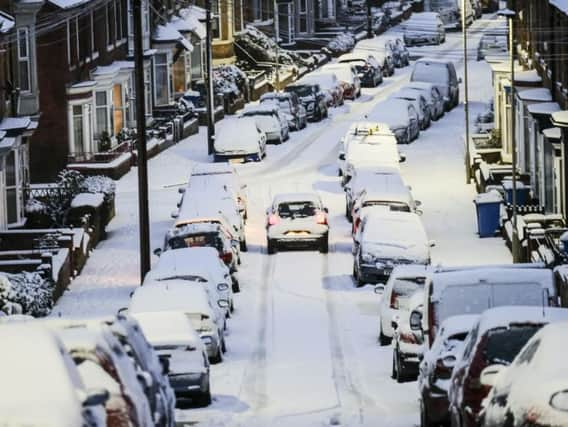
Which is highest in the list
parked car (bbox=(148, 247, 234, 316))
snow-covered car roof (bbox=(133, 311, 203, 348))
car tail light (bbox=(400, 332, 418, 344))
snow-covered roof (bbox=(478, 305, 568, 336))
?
snow-covered roof (bbox=(478, 305, 568, 336))

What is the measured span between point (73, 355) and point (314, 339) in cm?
1793

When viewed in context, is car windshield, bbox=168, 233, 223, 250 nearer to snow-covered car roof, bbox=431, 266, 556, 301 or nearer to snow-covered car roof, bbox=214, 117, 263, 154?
snow-covered car roof, bbox=431, 266, 556, 301

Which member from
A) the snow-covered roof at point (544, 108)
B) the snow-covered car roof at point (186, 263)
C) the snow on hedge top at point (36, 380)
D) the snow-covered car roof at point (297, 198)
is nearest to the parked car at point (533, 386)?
the snow on hedge top at point (36, 380)

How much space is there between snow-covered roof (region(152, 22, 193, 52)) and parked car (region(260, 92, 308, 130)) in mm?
6980

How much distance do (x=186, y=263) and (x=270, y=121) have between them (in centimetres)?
2840

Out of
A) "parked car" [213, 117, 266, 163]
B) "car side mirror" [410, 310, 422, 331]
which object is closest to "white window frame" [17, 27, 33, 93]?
"parked car" [213, 117, 266, 163]

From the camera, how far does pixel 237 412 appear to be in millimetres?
24641

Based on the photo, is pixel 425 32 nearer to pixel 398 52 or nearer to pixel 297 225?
pixel 398 52

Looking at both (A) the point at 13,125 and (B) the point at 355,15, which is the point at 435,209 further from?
(B) the point at 355,15

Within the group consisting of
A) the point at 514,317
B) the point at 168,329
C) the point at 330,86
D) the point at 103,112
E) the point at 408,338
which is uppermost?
the point at 514,317

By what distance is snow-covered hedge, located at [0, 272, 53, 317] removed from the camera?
3472 cm

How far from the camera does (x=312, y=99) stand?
69.1 meters

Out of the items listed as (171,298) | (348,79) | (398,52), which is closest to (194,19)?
(348,79)

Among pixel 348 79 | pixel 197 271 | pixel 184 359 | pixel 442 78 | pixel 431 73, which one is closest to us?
pixel 184 359
